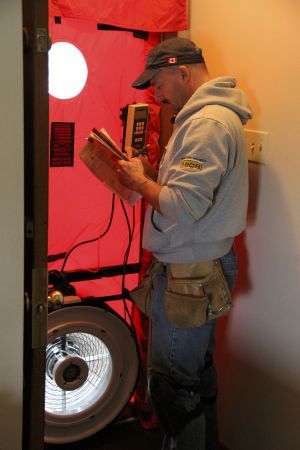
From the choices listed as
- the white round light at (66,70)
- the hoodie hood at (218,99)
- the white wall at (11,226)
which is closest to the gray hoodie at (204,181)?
the hoodie hood at (218,99)

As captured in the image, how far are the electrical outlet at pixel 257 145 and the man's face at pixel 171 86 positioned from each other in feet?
0.89

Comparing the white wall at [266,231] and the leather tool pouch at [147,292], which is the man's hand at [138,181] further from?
the white wall at [266,231]

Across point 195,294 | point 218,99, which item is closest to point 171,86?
point 218,99

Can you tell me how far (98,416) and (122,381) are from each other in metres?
0.17

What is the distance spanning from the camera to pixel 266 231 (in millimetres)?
1906

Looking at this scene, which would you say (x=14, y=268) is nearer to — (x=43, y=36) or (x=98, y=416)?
(x=43, y=36)

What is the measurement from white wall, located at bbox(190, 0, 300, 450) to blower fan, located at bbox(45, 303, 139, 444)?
0.43 metres

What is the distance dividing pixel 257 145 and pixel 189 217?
49 centimetres

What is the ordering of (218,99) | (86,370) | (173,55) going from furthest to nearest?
(86,370) → (173,55) → (218,99)

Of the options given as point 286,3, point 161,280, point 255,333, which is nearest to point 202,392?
point 255,333

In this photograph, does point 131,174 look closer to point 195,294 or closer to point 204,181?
point 204,181

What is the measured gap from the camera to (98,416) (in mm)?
2242

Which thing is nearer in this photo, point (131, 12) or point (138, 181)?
point (138, 181)

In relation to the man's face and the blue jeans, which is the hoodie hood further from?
the blue jeans
